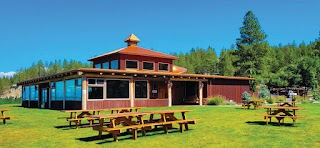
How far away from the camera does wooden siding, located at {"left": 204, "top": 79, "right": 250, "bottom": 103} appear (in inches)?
1136

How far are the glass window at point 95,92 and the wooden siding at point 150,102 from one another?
3043mm

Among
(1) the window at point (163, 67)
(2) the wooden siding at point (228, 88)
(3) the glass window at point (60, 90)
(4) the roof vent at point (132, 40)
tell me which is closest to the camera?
(3) the glass window at point (60, 90)

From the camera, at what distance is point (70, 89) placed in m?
22.8

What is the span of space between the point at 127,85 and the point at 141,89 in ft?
4.97

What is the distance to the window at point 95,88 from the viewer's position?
21516 mm

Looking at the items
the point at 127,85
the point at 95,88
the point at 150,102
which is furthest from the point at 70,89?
the point at 150,102

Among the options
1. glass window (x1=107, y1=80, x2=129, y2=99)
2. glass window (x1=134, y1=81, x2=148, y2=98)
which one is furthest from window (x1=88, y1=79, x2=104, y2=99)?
glass window (x1=134, y1=81, x2=148, y2=98)

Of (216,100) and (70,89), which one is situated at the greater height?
(70,89)

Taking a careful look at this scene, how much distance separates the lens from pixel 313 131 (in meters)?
9.73

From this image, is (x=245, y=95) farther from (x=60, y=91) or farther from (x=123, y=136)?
(x=123, y=136)

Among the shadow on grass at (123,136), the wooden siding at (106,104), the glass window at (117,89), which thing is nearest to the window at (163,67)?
the glass window at (117,89)

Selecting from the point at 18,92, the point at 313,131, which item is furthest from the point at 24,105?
the point at 18,92

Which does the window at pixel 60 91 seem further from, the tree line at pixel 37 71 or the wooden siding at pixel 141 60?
the tree line at pixel 37 71

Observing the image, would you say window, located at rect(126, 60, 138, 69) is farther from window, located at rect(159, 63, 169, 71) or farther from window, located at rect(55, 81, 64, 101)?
window, located at rect(55, 81, 64, 101)
